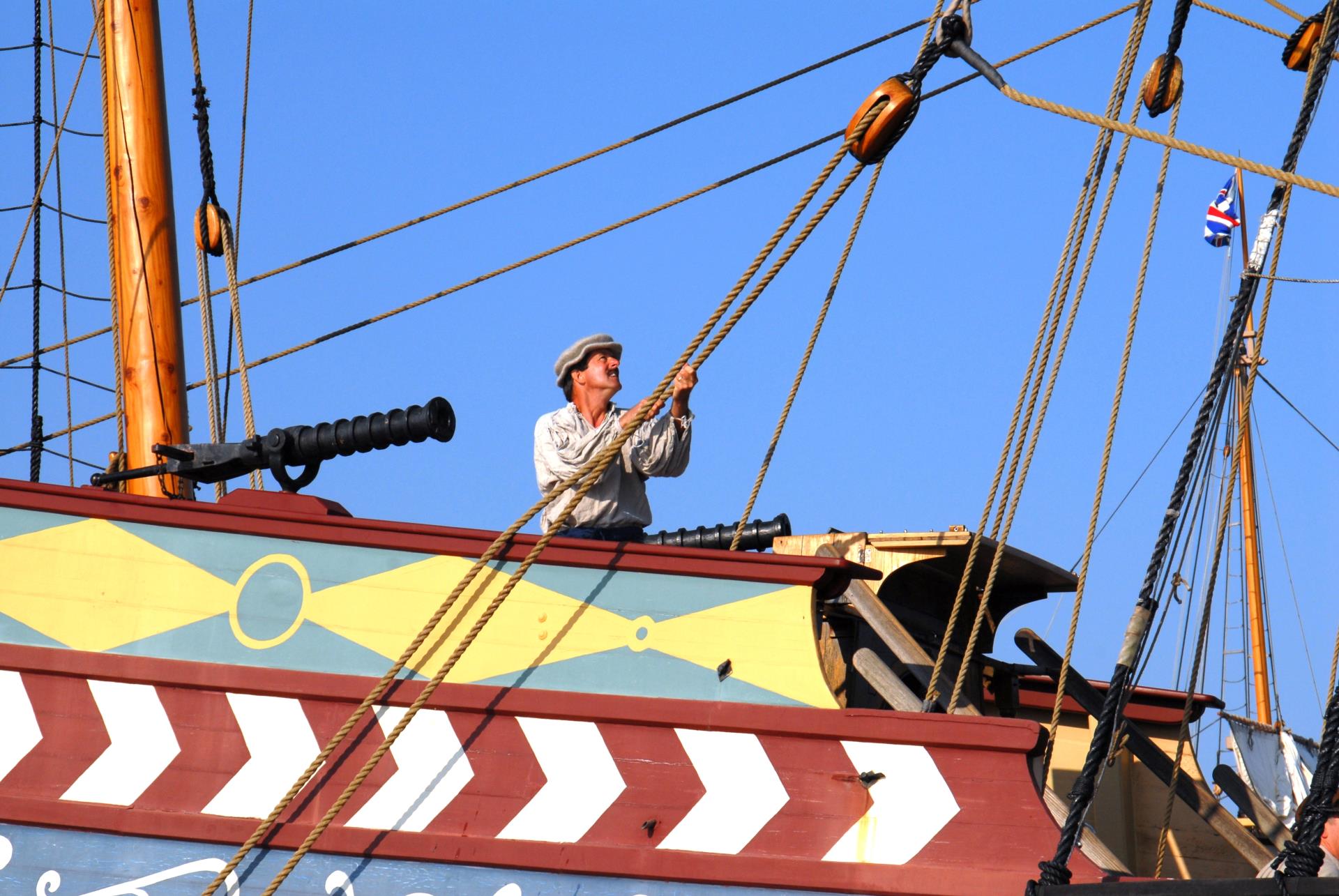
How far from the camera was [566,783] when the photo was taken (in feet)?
15.0

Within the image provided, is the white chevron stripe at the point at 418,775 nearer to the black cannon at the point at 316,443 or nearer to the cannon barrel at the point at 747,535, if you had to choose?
the black cannon at the point at 316,443

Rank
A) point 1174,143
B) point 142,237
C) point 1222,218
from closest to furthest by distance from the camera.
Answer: point 1174,143
point 142,237
point 1222,218

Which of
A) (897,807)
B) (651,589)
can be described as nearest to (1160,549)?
(897,807)

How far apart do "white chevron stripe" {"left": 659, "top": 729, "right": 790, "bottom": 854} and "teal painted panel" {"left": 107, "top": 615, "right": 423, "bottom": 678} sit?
3.00 feet

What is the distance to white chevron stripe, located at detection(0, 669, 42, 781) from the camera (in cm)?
455

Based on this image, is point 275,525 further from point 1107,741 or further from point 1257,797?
point 1257,797

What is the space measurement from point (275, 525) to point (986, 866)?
238 centimetres

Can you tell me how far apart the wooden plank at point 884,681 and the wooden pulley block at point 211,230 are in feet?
12.3

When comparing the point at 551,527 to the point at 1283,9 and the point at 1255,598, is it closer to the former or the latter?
the point at 1283,9

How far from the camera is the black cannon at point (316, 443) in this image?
16.3 feet

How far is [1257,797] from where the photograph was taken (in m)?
6.66

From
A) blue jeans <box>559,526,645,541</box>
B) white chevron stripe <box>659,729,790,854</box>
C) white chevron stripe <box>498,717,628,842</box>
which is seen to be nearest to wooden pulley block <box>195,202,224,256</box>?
blue jeans <box>559,526,645,541</box>

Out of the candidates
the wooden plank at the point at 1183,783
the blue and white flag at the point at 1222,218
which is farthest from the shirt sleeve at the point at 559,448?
the blue and white flag at the point at 1222,218

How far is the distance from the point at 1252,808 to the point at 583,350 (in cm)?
331
